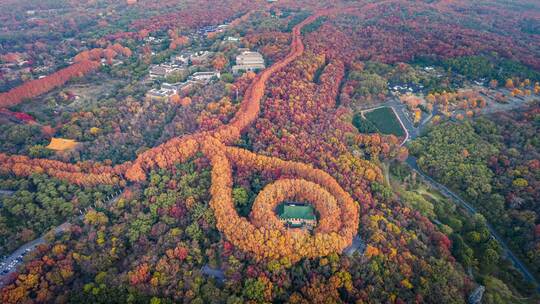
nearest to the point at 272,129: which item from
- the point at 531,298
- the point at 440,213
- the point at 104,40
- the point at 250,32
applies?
the point at 440,213

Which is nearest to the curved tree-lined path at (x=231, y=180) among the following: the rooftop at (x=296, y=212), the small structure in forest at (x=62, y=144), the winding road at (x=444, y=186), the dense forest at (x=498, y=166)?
the rooftop at (x=296, y=212)

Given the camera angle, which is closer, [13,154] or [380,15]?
[13,154]

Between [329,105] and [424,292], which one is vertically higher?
[329,105]

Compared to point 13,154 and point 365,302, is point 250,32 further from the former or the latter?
point 365,302

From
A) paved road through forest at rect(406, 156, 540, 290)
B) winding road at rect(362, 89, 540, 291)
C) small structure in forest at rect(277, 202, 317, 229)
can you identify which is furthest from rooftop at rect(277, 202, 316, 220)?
winding road at rect(362, 89, 540, 291)

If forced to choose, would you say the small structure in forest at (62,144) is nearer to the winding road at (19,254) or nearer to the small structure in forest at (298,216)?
the winding road at (19,254)

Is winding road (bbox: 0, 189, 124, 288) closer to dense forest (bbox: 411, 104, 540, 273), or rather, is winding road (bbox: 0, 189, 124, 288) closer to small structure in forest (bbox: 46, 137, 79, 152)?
small structure in forest (bbox: 46, 137, 79, 152)
